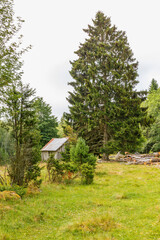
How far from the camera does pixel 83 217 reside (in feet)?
16.6

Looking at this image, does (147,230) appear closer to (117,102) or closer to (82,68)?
(117,102)

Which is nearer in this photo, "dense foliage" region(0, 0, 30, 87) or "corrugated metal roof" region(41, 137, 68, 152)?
"dense foliage" region(0, 0, 30, 87)

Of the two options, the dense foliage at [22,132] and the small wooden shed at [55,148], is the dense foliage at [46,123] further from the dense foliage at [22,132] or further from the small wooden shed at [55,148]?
the dense foliage at [22,132]

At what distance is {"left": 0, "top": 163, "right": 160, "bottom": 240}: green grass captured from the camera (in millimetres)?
4109

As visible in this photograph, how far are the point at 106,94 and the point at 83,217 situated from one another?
17.2 m

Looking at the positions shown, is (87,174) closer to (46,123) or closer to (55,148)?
(55,148)

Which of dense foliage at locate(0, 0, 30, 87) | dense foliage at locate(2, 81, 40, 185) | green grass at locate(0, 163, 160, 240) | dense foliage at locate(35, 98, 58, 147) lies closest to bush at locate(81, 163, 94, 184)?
green grass at locate(0, 163, 160, 240)

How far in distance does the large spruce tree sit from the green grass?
12.1 meters

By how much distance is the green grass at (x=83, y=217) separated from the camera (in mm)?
4109

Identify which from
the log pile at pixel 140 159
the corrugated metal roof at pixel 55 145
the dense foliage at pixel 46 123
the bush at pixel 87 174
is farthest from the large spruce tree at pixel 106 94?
the dense foliage at pixel 46 123

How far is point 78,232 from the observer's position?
425 centimetres

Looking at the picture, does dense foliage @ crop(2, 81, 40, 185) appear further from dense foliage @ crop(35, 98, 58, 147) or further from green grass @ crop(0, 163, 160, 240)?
dense foliage @ crop(35, 98, 58, 147)

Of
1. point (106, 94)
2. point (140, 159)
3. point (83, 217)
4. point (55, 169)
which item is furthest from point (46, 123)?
point (83, 217)

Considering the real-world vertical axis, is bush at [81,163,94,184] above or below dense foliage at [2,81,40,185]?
below
